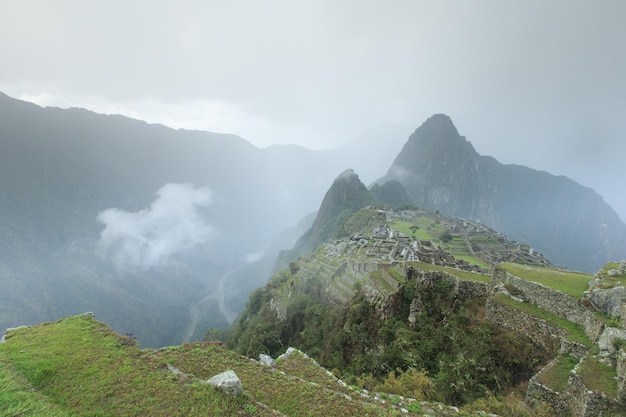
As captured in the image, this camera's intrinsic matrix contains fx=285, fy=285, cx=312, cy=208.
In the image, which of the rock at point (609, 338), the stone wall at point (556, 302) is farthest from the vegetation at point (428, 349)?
the rock at point (609, 338)

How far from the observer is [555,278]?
36.6 feet

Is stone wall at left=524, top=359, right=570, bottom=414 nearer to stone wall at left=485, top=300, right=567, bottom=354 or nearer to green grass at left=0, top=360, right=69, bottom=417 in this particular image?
stone wall at left=485, top=300, right=567, bottom=354

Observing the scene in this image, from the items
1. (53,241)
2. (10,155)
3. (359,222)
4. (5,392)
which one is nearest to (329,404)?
(5,392)

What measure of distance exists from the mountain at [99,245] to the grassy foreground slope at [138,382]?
266ft

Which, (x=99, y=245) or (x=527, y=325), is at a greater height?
(x=527, y=325)

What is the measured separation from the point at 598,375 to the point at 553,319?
3162mm

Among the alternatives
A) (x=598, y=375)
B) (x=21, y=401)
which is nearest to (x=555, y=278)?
(x=598, y=375)

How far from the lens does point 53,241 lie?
12338cm

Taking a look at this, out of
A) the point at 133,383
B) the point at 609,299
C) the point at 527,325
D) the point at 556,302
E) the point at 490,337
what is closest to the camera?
the point at 133,383

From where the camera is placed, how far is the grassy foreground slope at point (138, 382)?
5811 mm

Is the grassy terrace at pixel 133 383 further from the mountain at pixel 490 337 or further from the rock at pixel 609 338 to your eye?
the rock at pixel 609 338

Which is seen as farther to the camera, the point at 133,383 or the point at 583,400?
the point at 133,383

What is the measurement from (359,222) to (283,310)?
40009mm

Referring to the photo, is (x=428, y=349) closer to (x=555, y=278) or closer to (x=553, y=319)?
(x=553, y=319)
